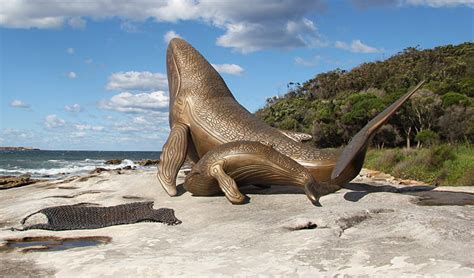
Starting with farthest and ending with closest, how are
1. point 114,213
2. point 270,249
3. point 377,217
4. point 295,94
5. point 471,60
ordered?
point 295,94 < point 471,60 < point 114,213 < point 377,217 < point 270,249

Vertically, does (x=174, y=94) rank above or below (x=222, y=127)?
above

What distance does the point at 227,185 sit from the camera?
28.4 feet

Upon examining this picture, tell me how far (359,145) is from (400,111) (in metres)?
27.1

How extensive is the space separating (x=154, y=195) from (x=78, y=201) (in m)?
1.53

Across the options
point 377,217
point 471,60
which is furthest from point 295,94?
point 377,217

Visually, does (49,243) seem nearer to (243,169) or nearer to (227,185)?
(227,185)

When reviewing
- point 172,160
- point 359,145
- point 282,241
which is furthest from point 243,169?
point 282,241

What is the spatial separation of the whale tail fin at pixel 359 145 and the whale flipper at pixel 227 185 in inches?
61.7

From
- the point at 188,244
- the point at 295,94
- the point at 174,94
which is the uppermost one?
the point at 295,94

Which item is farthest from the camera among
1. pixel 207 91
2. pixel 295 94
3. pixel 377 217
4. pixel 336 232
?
pixel 295 94

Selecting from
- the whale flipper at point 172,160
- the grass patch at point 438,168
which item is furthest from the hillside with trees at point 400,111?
the whale flipper at point 172,160

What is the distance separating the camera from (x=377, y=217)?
22.2 ft

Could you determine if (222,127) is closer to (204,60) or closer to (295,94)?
(204,60)

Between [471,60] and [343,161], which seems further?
[471,60]
